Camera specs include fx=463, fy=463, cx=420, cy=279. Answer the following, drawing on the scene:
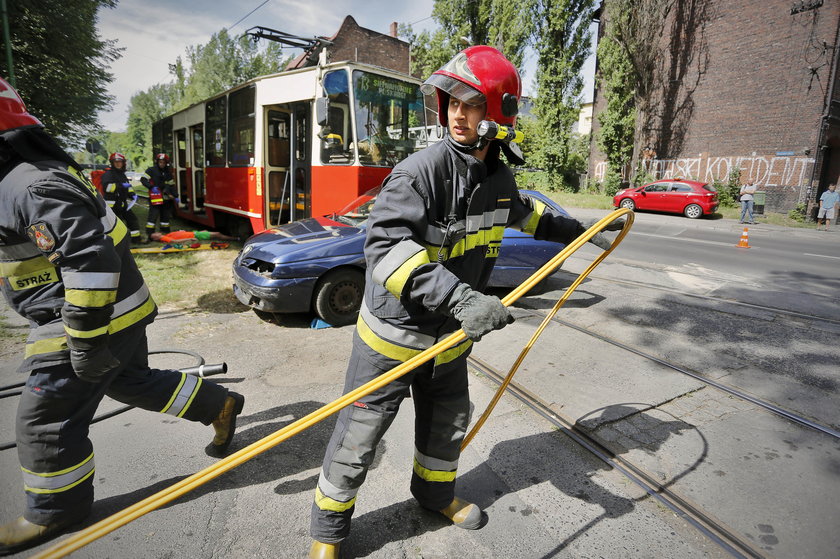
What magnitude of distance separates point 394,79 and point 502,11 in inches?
879

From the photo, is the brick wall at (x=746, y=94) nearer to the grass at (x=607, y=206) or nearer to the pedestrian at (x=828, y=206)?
the grass at (x=607, y=206)

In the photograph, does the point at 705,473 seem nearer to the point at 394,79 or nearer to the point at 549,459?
the point at 549,459

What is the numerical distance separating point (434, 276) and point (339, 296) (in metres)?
3.75

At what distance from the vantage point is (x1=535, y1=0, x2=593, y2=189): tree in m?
25.1

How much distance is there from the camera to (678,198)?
19.4 meters

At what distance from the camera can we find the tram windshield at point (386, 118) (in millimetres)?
7305

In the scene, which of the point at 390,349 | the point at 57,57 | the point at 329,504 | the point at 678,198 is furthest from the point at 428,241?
the point at 678,198

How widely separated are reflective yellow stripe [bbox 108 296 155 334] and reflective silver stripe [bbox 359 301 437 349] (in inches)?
51.3

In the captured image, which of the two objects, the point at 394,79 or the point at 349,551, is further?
the point at 394,79

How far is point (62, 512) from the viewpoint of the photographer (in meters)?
2.19

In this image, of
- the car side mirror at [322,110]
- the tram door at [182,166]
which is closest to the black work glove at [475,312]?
the car side mirror at [322,110]

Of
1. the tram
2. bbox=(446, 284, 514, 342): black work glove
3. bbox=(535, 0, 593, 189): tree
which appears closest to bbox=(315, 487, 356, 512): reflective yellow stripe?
bbox=(446, 284, 514, 342): black work glove

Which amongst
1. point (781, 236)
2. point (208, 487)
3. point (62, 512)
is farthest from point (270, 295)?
point (781, 236)

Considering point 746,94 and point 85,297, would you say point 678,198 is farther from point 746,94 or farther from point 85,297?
point 85,297
